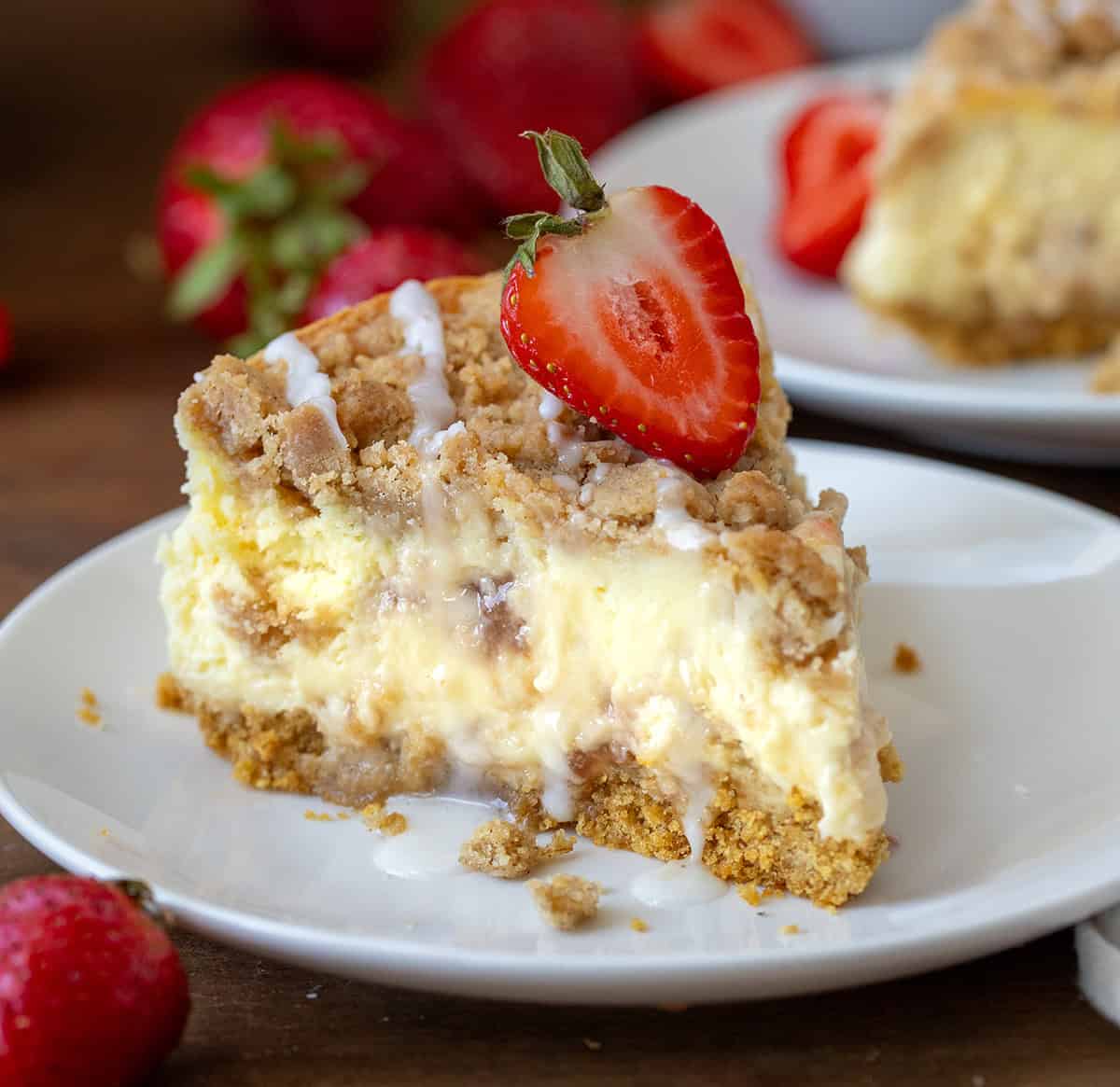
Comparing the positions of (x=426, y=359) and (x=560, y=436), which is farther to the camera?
(x=426, y=359)

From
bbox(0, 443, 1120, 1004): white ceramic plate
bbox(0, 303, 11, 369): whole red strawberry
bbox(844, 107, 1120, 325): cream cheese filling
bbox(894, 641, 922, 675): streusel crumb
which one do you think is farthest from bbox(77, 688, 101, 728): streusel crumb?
bbox(844, 107, 1120, 325): cream cheese filling

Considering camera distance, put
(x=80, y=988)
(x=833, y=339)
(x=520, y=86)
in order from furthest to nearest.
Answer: (x=520, y=86)
(x=833, y=339)
(x=80, y=988)

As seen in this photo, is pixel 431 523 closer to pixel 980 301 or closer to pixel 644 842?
pixel 644 842

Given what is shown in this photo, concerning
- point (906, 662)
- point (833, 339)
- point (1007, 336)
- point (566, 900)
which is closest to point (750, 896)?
point (566, 900)

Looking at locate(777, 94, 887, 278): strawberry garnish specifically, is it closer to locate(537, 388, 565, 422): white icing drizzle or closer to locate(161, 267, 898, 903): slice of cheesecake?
locate(161, 267, 898, 903): slice of cheesecake

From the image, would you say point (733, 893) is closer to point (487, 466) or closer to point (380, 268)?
point (487, 466)

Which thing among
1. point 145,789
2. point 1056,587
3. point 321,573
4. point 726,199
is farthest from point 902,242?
point 145,789
